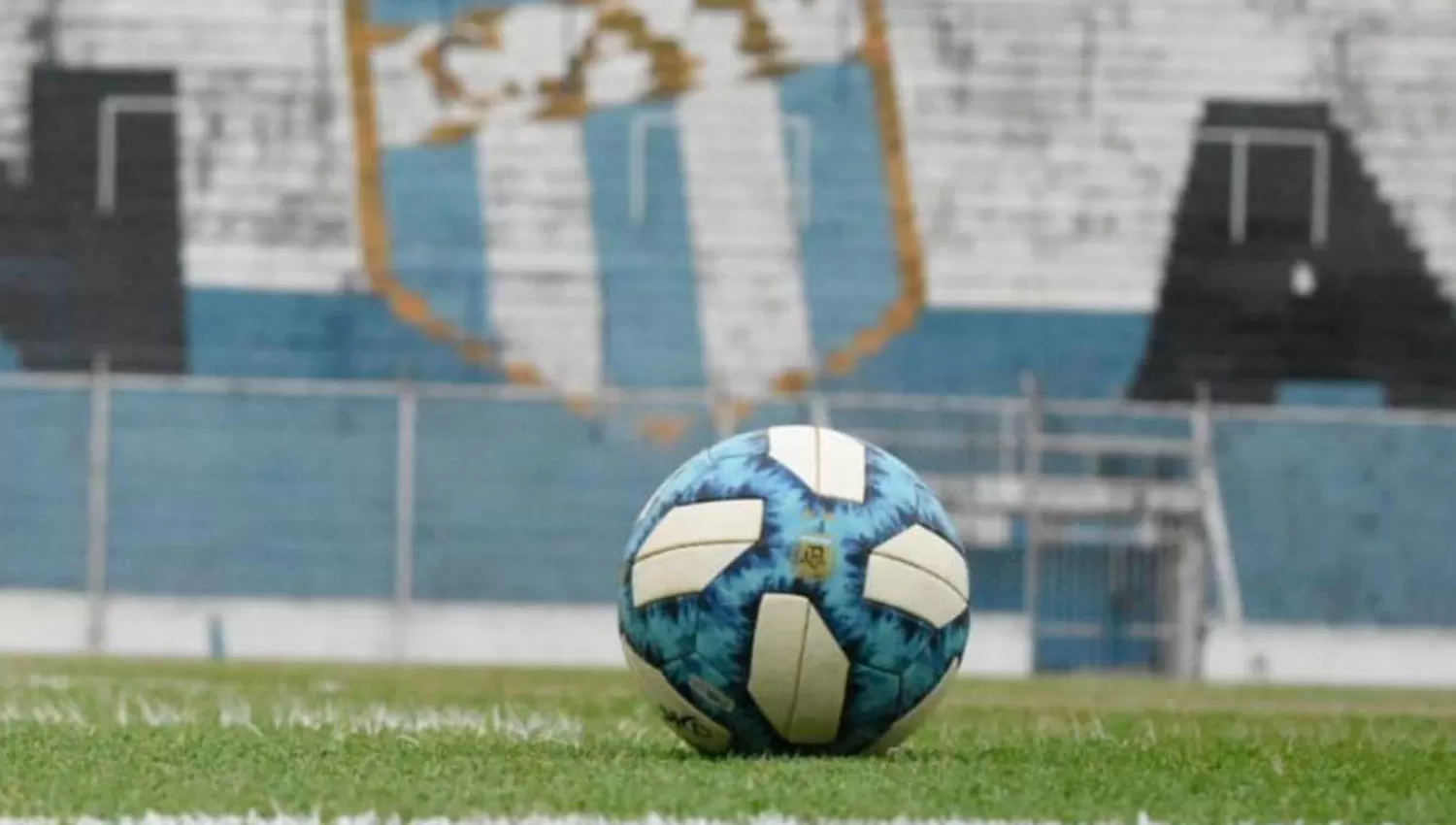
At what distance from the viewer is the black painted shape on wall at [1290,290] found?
2047 cm

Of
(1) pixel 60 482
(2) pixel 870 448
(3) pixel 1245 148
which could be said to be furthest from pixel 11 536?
(2) pixel 870 448

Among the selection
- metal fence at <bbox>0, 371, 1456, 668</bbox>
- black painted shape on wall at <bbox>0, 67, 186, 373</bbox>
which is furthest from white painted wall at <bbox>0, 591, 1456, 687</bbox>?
black painted shape on wall at <bbox>0, 67, 186, 373</bbox>

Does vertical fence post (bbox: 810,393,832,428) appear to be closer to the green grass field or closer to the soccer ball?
the green grass field

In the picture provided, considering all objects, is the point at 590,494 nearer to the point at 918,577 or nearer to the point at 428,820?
the point at 918,577

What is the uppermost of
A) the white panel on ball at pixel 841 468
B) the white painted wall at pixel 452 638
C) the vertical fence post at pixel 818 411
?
the white panel on ball at pixel 841 468

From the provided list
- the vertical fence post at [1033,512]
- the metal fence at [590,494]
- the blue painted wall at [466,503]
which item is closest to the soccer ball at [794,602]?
the vertical fence post at [1033,512]

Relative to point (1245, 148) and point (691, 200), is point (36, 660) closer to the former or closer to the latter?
point (691, 200)

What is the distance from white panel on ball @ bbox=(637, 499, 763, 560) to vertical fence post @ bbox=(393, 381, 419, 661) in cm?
1346

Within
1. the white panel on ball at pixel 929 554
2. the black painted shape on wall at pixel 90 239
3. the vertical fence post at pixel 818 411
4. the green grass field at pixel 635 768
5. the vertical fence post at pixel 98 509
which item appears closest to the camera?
the green grass field at pixel 635 768

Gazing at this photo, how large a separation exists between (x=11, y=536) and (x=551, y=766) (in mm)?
14738

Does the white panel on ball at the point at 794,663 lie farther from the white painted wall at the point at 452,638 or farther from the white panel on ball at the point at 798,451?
the white painted wall at the point at 452,638

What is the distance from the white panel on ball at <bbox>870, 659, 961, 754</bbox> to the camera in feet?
16.9

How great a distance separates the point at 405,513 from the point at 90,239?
3.75m

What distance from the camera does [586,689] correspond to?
39.2ft
